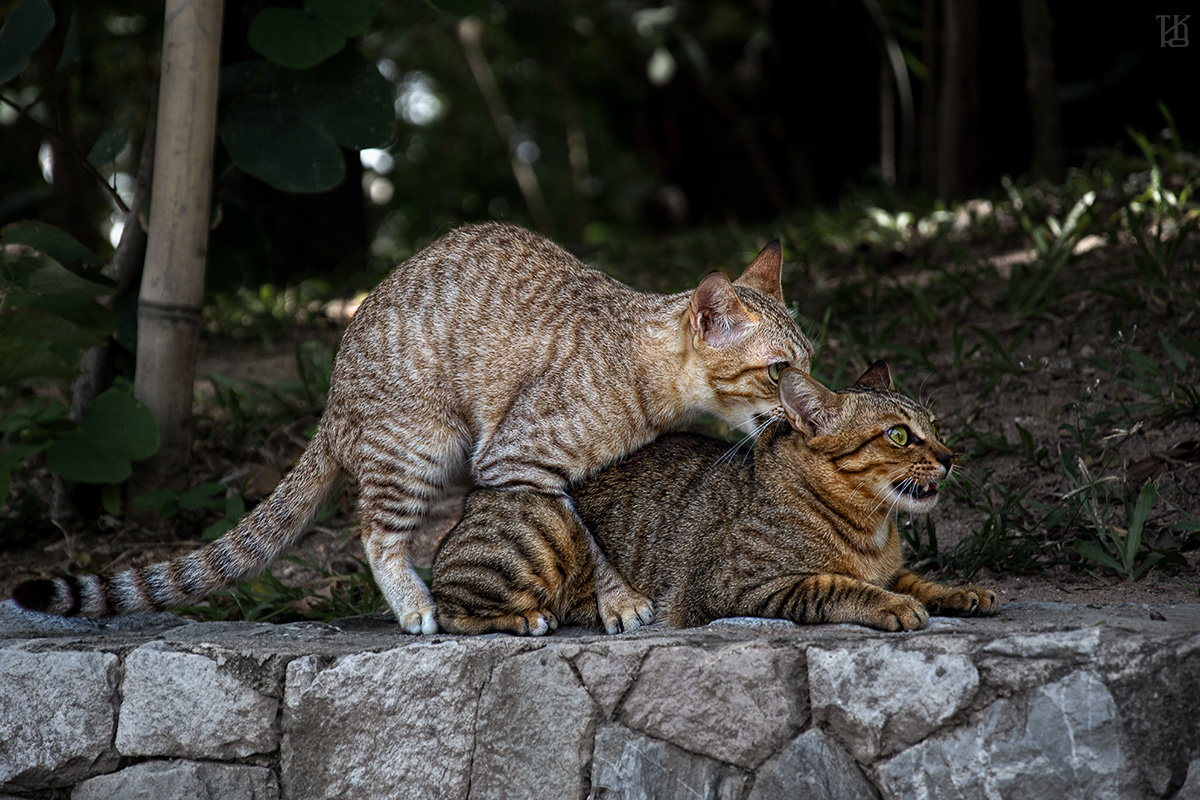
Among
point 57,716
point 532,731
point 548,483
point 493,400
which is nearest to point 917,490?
point 548,483

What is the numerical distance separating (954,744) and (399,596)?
2007mm

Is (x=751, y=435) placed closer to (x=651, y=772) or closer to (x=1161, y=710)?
(x=651, y=772)

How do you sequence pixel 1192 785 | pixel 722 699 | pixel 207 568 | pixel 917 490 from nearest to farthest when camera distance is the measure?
pixel 1192 785, pixel 722 699, pixel 917 490, pixel 207 568

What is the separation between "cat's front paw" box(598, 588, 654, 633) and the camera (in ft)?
11.6

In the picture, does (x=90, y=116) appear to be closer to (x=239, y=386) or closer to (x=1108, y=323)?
(x=239, y=386)

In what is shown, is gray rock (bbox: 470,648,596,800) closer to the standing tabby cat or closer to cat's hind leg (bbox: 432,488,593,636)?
cat's hind leg (bbox: 432,488,593,636)

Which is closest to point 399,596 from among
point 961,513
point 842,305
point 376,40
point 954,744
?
point 954,744

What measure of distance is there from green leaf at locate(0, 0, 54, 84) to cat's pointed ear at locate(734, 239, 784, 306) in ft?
10.7

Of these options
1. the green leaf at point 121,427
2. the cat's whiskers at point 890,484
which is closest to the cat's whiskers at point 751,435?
the cat's whiskers at point 890,484

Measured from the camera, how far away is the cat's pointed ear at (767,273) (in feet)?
14.9

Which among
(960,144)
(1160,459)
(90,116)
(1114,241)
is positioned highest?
(90,116)

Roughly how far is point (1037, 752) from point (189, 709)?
2422mm

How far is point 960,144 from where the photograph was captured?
8156 mm

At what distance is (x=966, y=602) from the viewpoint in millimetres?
3236
